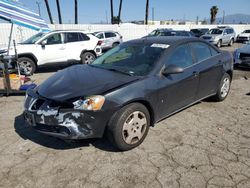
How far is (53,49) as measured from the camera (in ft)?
30.0

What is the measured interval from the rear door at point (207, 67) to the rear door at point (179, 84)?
0.19 m

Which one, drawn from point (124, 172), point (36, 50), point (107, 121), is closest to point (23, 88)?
point (36, 50)

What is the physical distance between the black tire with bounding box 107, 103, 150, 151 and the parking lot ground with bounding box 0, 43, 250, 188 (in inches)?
5.5

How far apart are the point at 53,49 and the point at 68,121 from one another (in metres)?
6.96

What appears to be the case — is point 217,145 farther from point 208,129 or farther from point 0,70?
point 0,70

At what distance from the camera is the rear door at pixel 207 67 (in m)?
4.32

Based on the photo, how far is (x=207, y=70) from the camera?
4434mm

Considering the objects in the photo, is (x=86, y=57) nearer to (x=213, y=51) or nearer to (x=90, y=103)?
(x=213, y=51)

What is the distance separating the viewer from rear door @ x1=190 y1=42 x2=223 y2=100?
4.32 m

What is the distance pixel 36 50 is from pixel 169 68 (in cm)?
671

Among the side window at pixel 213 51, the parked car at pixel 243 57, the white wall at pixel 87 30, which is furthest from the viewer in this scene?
the white wall at pixel 87 30

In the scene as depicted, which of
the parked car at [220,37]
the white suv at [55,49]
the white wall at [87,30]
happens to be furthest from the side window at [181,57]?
the parked car at [220,37]

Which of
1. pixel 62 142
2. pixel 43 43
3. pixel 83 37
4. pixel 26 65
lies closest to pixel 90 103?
pixel 62 142

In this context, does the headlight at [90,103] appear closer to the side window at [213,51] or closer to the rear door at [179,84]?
the rear door at [179,84]
